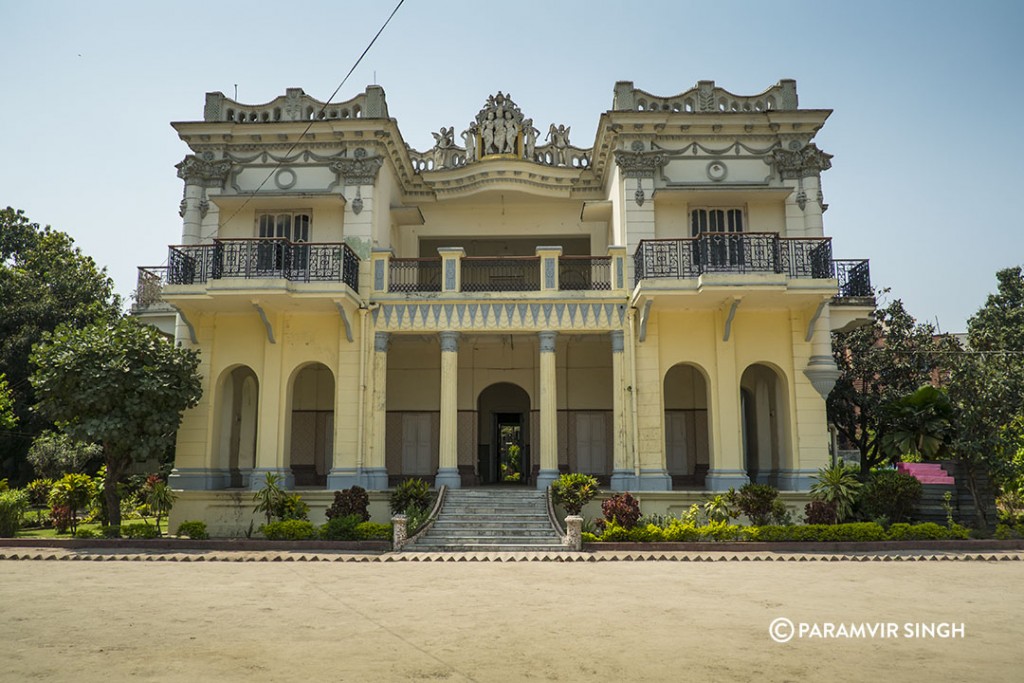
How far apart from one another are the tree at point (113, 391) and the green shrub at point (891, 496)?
52.5 ft

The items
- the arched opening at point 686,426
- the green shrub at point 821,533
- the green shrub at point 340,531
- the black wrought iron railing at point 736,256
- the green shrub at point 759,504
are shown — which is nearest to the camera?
the green shrub at point 821,533

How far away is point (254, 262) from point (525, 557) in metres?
9.91

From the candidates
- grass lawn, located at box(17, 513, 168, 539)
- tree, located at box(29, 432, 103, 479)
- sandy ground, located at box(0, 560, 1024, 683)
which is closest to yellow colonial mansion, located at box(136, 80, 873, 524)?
grass lawn, located at box(17, 513, 168, 539)

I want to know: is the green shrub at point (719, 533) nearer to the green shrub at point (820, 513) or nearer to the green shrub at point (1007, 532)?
the green shrub at point (820, 513)

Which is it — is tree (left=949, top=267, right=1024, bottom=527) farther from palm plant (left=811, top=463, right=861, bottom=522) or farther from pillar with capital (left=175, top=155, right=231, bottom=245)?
pillar with capital (left=175, top=155, right=231, bottom=245)

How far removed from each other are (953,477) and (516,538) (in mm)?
10872

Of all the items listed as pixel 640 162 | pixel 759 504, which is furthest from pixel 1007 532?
pixel 640 162

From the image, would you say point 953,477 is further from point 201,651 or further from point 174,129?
point 174,129

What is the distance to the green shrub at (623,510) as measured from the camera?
1585cm

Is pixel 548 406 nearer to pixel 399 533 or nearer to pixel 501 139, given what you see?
pixel 399 533

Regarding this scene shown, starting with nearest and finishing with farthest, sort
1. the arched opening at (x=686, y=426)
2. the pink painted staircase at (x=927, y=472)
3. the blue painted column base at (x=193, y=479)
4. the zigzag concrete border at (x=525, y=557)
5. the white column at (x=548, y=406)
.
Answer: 1. the zigzag concrete border at (x=525, y=557)
2. the pink painted staircase at (x=927, y=472)
3. the blue painted column base at (x=193, y=479)
4. the white column at (x=548, y=406)
5. the arched opening at (x=686, y=426)

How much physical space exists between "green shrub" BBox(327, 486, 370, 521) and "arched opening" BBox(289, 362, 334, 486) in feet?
16.0

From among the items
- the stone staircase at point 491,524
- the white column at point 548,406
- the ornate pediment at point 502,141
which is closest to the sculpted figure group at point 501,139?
the ornate pediment at point 502,141

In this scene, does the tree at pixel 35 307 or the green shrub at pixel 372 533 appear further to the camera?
the tree at pixel 35 307
